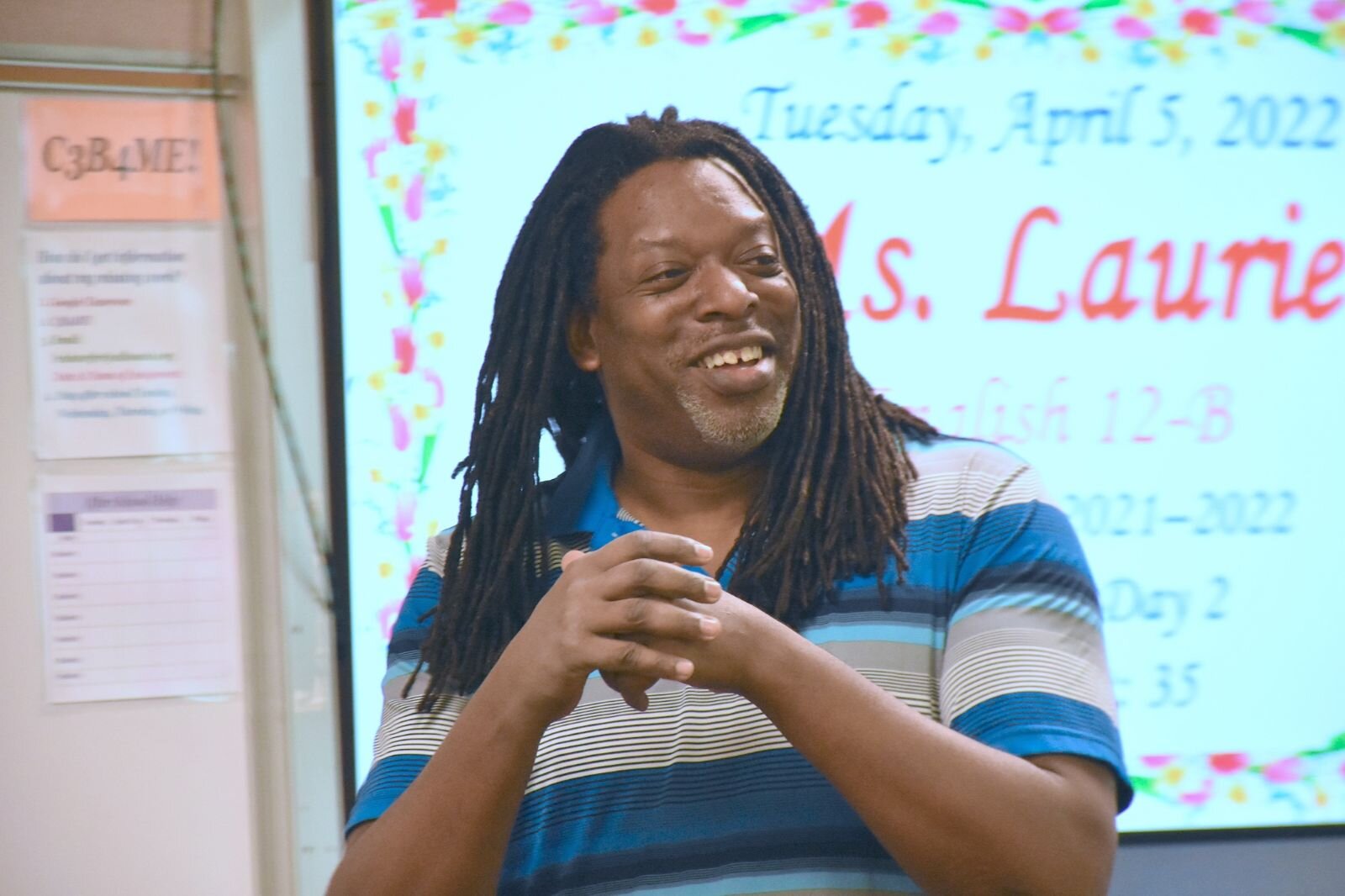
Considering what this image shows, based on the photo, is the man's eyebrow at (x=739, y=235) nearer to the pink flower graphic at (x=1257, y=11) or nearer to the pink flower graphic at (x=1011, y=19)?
the pink flower graphic at (x=1011, y=19)

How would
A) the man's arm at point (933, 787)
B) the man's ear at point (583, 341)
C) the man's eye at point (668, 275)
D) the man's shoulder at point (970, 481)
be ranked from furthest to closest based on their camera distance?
the man's ear at point (583, 341)
the man's eye at point (668, 275)
the man's shoulder at point (970, 481)
the man's arm at point (933, 787)

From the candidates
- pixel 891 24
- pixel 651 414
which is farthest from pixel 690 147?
pixel 891 24

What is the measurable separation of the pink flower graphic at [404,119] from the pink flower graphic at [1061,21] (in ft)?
3.19

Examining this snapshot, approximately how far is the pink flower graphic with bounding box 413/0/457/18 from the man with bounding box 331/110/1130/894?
1.94 ft

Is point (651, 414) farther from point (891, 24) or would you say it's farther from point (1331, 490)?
point (1331, 490)

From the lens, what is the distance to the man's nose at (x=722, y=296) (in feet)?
4.00

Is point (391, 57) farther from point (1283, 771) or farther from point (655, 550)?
point (1283, 771)

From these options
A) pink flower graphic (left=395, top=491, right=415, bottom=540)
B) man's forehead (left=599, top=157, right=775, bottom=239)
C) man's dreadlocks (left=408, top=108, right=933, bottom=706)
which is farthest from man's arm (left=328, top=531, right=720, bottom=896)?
pink flower graphic (left=395, top=491, right=415, bottom=540)

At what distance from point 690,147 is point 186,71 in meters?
0.92

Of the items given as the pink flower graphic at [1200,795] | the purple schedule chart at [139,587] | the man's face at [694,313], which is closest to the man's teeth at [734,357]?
the man's face at [694,313]

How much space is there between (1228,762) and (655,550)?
140cm

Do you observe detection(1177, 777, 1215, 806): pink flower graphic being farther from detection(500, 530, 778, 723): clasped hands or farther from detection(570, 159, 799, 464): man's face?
detection(500, 530, 778, 723): clasped hands

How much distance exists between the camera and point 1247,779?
2.01 meters

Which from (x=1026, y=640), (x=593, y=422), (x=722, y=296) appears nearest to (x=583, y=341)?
(x=593, y=422)
